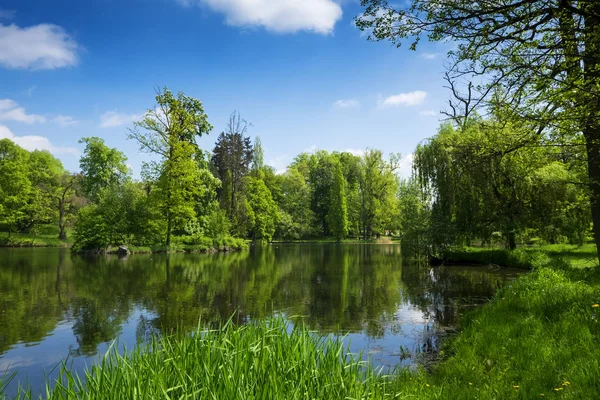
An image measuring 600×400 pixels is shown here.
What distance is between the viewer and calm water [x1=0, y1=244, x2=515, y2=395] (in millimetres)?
7147

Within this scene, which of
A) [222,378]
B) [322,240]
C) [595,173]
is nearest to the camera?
[222,378]

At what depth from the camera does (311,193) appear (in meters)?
63.7

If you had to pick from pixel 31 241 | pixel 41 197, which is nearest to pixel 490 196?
pixel 31 241

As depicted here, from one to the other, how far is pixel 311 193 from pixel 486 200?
44.5 metres

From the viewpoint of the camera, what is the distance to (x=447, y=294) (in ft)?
40.9

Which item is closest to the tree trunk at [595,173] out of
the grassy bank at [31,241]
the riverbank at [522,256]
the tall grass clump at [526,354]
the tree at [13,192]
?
the tall grass clump at [526,354]

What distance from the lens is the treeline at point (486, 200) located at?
18047 millimetres

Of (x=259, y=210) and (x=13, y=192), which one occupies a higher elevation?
(x=13, y=192)

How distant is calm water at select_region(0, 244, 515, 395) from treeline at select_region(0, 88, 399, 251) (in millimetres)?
13020

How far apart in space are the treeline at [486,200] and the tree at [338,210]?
3296 cm

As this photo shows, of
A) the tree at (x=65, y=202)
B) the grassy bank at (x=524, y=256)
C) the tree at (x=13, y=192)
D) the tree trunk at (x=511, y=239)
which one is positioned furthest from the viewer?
the tree at (x=65, y=202)

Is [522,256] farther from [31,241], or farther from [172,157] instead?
[31,241]

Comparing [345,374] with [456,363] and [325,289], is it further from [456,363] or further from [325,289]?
[325,289]

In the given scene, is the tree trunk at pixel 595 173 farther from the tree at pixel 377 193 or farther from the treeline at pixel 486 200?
the tree at pixel 377 193
